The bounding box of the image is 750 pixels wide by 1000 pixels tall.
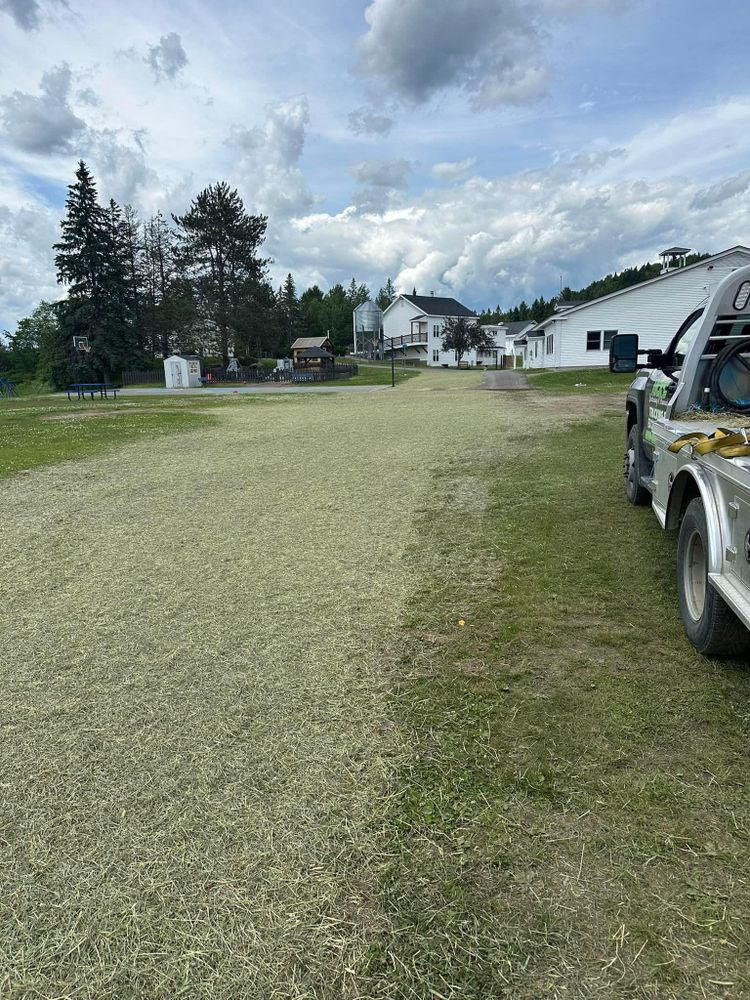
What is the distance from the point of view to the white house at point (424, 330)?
71.6m

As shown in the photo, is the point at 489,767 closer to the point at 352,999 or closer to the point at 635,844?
the point at 635,844

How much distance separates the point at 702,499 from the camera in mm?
3207

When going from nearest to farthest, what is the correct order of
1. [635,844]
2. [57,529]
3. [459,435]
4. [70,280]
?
[635,844] < [57,529] < [459,435] < [70,280]

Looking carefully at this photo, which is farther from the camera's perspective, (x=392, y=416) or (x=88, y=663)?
(x=392, y=416)

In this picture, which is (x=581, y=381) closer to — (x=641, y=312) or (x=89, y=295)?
(x=641, y=312)

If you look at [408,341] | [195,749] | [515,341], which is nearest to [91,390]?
[515,341]

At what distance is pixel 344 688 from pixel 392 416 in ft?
49.1

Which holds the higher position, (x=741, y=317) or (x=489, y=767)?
(x=741, y=317)

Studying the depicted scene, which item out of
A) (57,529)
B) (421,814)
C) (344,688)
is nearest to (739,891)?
(421,814)

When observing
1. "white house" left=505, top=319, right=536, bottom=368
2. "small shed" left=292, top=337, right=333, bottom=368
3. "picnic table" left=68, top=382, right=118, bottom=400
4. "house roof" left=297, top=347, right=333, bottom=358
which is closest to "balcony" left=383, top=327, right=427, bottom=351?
"white house" left=505, top=319, right=536, bottom=368

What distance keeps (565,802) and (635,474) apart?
4.58 metres

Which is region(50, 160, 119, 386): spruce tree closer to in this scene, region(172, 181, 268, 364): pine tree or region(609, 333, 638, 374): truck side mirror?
region(172, 181, 268, 364): pine tree

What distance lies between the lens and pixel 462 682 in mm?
3131

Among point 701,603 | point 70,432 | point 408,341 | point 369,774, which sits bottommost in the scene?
point 369,774
